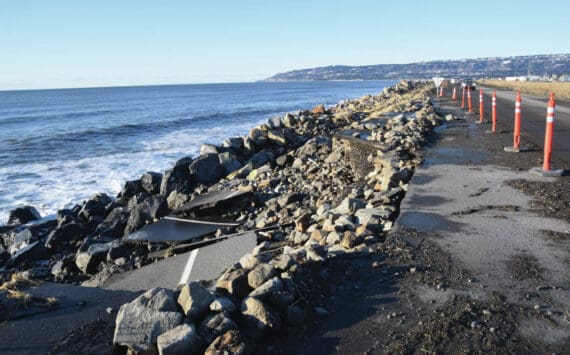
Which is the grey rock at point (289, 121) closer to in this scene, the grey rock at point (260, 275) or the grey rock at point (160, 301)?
the grey rock at point (260, 275)

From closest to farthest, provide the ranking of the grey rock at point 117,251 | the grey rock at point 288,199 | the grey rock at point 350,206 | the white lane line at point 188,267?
the white lane line at point 188,267
the grey rock at point 350,206
the grey rock at point 117,251
the grey rock at point 288,199

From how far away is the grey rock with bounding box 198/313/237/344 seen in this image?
10.0 ft

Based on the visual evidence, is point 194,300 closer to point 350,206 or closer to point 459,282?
point 459,282

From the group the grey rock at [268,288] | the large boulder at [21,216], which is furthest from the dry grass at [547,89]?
the grey rock at [268,288]

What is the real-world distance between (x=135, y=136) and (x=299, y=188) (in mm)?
21723

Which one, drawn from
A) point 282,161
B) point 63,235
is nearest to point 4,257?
point 63,235

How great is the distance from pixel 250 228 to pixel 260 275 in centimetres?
403

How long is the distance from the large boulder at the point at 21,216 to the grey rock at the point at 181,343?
10.1 metres

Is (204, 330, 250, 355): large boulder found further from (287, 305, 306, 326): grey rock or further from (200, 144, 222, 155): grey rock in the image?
(200, 144, 222, 155): grey rock

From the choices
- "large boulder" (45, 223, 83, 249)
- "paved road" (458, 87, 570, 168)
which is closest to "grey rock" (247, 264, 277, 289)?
"paved road" (458, 87, 570, 168)

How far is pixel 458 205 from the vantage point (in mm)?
5980

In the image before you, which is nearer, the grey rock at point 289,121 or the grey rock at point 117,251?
the grey rock at point 117,251

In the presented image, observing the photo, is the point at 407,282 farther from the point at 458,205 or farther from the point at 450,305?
the point at 458,205

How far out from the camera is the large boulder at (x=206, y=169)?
1288cm
